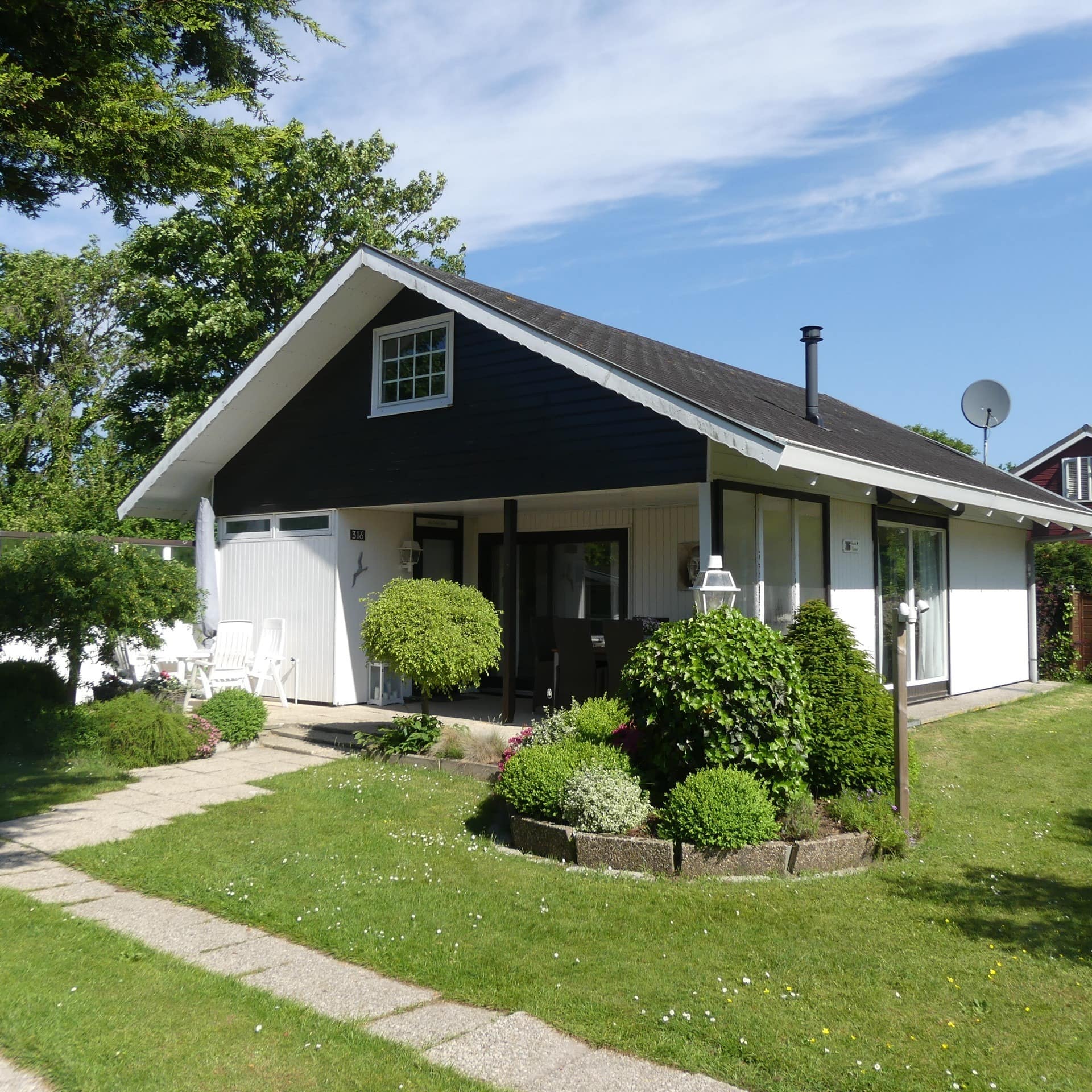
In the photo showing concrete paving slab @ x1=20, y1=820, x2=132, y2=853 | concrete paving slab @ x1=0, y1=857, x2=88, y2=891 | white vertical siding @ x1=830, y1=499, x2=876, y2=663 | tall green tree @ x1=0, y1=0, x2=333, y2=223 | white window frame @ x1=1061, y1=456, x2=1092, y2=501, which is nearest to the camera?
tall green tree @ x1=0, y1=0, x2=333, y2=223

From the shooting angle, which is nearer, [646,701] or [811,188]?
[646,701]

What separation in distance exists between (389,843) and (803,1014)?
331 cm

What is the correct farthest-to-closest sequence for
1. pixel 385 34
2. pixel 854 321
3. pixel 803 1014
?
1. pixel 854 321
2. pixel 385 34
3. pixel 803 1014

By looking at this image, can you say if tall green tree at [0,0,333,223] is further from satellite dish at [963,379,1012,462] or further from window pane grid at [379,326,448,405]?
satellite dish at [963,379,1012,462]

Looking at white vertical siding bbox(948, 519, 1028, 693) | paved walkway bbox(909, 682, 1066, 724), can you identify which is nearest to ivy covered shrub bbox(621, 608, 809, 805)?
paved walkway bbox(909, 682, 1066, 724)

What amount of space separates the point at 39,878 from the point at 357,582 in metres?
7.13

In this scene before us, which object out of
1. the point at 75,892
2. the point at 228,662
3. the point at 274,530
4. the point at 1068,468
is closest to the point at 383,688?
the point at 228,662

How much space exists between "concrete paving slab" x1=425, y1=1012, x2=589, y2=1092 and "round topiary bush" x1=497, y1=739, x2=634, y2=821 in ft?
8.14

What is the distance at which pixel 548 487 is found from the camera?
1002 centimetres

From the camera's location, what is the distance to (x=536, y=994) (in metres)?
4.11

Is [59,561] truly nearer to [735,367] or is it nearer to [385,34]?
[385,34]

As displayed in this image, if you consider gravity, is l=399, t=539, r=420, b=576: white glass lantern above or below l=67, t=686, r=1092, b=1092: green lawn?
above

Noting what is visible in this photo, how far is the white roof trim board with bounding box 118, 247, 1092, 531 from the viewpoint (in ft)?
27.8

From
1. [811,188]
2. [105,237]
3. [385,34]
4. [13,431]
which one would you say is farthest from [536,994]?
[105,237]
